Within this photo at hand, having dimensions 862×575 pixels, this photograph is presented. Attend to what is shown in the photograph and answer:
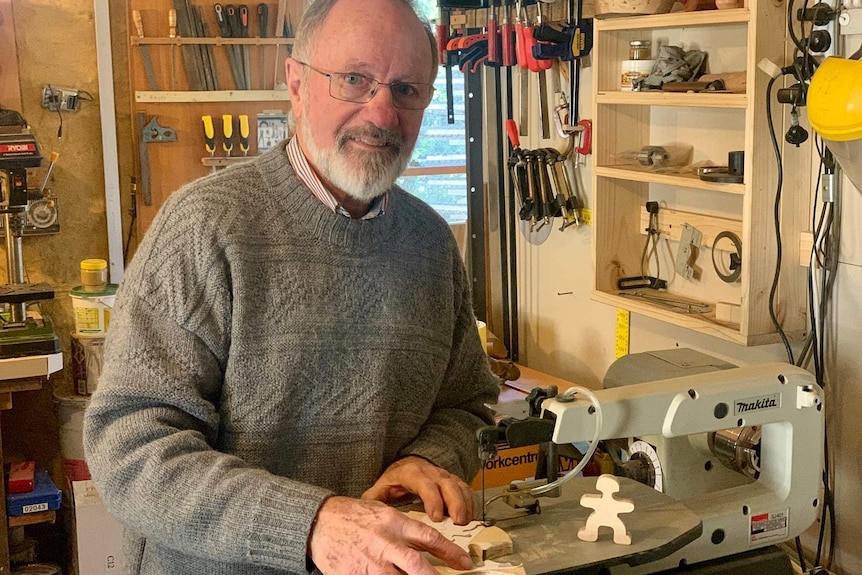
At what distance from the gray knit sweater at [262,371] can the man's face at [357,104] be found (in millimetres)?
58

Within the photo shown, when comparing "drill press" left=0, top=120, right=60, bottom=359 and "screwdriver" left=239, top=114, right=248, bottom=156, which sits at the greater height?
"screwdriver" left=239, top=114, right=248, bottom=156

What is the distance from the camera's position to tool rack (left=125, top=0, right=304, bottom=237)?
3.32 metres

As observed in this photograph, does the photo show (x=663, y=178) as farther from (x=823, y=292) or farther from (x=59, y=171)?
(x=59, y=171)

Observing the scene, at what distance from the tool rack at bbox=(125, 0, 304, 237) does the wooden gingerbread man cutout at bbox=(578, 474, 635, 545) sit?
238cm

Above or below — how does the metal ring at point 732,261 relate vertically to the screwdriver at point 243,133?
below

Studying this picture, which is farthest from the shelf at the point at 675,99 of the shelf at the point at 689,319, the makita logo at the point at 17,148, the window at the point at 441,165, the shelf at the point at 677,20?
the makita logo at the point at 17,148

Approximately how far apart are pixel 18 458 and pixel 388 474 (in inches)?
84.5

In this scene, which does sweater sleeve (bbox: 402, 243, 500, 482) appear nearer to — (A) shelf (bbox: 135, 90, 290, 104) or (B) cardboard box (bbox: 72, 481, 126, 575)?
(B) cardboard box (bbox: 72, 481, 126, 575)

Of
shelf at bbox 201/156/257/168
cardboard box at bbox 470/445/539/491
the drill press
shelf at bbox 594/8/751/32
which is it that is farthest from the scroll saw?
shelf at bbox 201/156/257/168

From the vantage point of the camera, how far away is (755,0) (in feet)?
6.37

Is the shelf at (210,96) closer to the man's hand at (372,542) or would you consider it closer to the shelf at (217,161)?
the shelf at (217,161)

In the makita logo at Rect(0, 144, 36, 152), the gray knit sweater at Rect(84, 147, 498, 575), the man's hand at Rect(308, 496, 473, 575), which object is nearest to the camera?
the man's hand at Rect(308, 496, 473, 575)

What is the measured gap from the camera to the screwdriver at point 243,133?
3463 mm

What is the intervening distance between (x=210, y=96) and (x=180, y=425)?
2270mm
